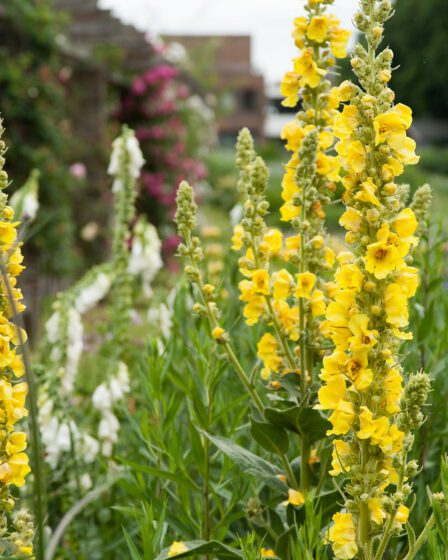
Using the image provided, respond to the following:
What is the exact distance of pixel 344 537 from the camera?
117 centimetres

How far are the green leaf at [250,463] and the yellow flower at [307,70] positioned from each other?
2.29 feet

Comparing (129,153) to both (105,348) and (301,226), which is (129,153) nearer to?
(105,348)

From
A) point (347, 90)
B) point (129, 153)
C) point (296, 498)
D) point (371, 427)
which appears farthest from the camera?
point (129, 153)

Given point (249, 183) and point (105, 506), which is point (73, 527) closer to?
point (105, 506)

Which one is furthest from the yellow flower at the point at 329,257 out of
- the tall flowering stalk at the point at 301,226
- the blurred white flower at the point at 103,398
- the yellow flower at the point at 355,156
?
the blurred white flower at the point at 103,398

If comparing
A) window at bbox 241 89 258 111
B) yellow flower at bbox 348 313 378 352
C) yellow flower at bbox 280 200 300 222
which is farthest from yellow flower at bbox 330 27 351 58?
window at bbox 241 89 258 111

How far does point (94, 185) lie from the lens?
31.6 ft

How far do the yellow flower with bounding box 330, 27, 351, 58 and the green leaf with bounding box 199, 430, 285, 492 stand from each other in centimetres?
78

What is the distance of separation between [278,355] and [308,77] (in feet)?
1.78

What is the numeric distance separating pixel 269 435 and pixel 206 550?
0.23 meters

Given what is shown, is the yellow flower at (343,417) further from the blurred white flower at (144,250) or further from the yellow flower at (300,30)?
the blurred white flower at (144,250)

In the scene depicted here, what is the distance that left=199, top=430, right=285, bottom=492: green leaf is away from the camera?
4.68 ft

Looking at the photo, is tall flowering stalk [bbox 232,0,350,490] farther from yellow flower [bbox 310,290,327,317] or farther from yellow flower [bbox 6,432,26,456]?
yellow flower [bbox 6,432,26,456]

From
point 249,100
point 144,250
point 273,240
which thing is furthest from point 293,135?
point 249,100
